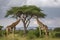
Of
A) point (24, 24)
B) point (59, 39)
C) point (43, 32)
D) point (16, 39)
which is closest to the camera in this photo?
point (16, 39)

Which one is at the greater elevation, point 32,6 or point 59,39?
point 32,6

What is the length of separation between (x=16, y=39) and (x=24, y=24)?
47.3 ft

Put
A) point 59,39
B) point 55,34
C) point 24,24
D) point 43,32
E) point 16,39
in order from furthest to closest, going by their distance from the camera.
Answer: point 24,24 < point 43,32 < point 55,34 < point 59,39 < point 16,39

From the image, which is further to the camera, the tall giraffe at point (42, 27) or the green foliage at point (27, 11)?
the green foliage at point (27, 11)

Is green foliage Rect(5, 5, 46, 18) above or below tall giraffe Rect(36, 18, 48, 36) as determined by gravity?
above

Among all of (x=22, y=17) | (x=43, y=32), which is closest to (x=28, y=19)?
(x=22, y=17)

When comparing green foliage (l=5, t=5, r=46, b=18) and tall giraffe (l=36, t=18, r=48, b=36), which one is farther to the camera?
green foliage (l=5, t=5, r=46, b=18)

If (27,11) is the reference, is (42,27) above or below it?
below

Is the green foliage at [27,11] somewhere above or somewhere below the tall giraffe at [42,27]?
above

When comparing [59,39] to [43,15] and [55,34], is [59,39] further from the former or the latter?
[43,15]

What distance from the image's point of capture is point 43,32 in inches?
1475

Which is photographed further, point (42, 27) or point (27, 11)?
point (27, 11)

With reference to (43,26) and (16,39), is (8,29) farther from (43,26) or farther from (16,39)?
(16,39)

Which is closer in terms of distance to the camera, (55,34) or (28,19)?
(55,34)
